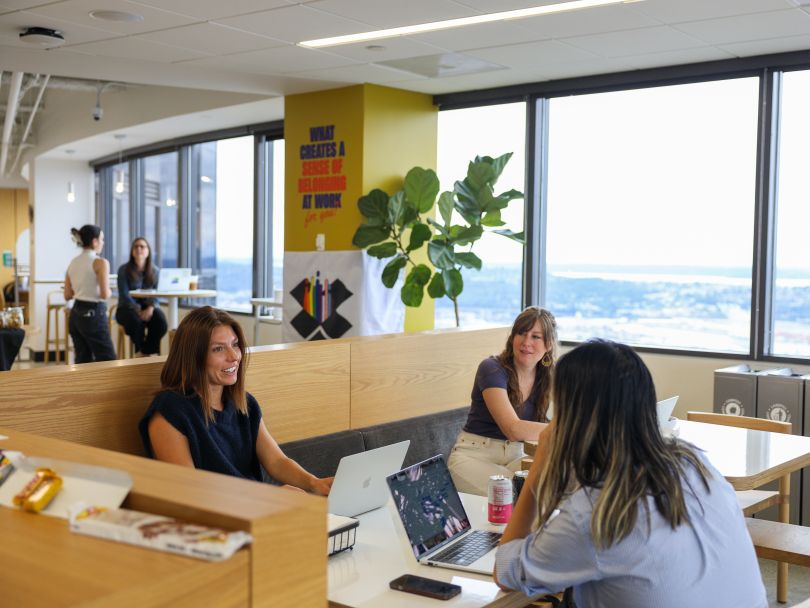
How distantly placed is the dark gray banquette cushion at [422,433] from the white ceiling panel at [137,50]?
2849 mm

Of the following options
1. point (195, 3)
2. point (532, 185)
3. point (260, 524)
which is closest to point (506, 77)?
point (532, 185)

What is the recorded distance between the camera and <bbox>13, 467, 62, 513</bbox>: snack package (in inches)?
57.8

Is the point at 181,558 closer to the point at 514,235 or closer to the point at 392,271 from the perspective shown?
the point at 514,235

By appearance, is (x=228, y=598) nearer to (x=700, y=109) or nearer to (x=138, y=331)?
(x=700, y=109)

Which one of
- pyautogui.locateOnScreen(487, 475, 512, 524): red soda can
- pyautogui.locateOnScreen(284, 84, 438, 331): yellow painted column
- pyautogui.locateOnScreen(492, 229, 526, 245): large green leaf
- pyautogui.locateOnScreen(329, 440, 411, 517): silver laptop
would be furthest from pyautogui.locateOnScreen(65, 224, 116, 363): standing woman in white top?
pyautogui.locateOnScreen(487, 475, 512, 524): red soda can

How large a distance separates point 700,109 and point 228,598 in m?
5.82

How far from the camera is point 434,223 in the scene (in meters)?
6.62

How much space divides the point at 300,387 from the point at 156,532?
2782mm

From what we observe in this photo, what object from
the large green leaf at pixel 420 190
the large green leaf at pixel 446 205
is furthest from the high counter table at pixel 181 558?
the large green leaf at pixel 420 190

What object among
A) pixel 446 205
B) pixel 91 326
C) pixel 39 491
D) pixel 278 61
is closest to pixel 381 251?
pixel 446 205

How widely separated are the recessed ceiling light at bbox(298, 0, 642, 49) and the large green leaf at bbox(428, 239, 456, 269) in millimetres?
1633

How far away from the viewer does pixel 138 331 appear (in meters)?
8.71

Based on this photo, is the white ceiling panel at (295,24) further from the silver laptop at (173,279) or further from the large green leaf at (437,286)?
the silver laptop at (173,279)

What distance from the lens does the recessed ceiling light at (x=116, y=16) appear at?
482 centimetres
